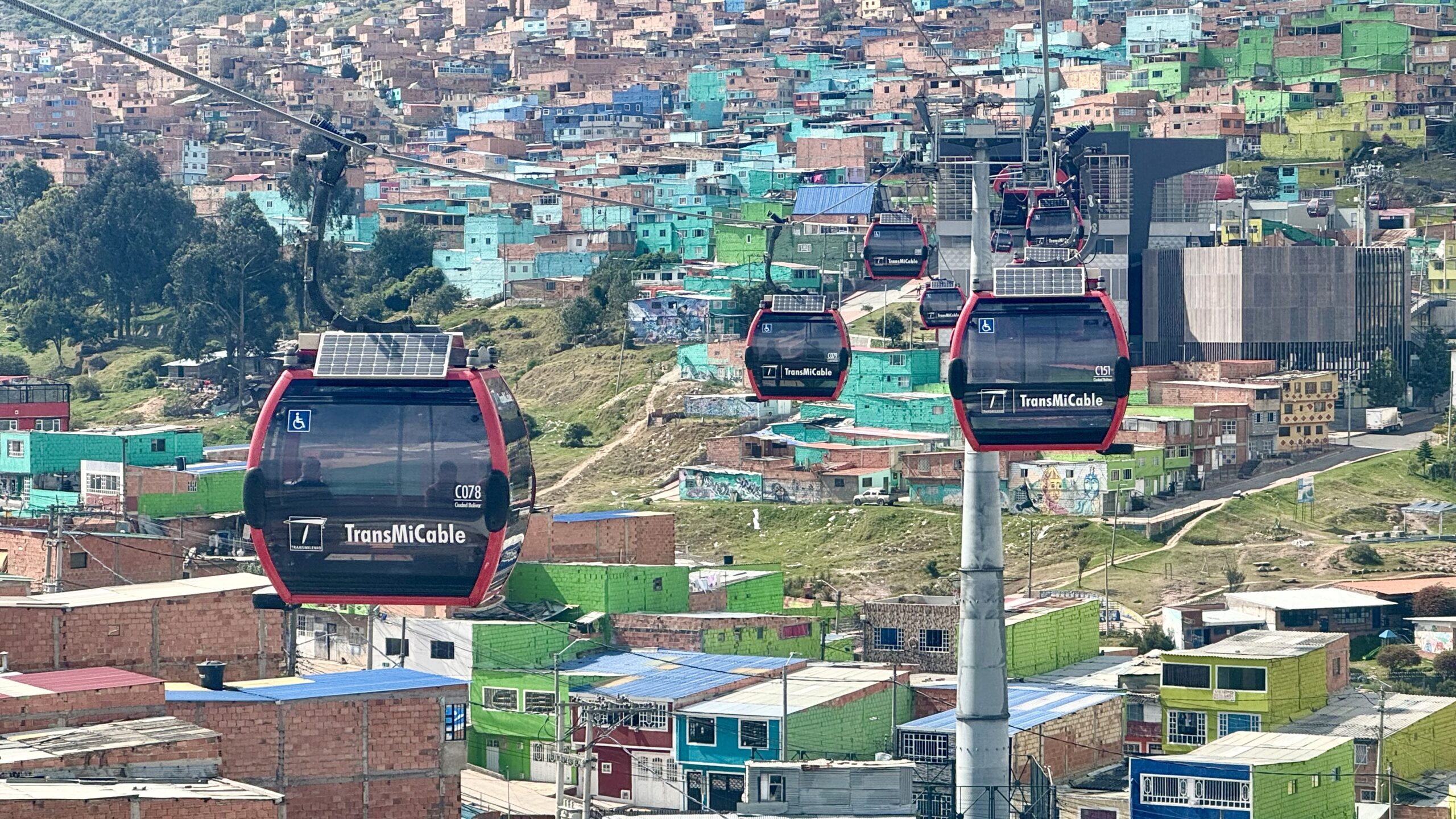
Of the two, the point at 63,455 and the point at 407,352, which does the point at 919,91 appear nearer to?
the point at 63,455

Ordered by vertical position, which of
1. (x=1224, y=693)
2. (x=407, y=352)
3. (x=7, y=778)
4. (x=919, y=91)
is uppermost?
(x=919, y=91)

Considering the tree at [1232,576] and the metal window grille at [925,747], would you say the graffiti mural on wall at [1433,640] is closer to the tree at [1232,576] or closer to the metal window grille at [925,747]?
the tree at [1232,576]

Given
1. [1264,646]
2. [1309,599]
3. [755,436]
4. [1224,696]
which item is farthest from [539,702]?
[755,436]

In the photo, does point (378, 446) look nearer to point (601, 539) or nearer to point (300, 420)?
point (300, 420)

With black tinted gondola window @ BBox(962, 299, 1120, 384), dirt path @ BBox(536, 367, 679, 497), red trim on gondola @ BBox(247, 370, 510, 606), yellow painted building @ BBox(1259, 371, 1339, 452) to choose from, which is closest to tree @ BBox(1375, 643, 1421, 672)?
yellow painted building @ BBox(1259, 371, 1339, 452)

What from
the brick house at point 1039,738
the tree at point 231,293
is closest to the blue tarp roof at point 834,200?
the tree at point 231,293

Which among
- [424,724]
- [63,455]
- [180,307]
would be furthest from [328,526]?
[180,307]
